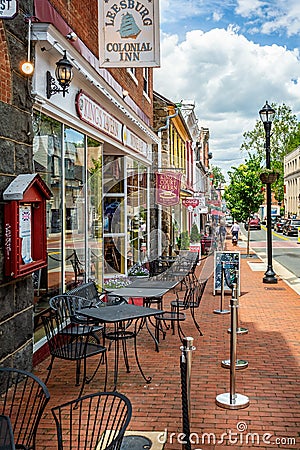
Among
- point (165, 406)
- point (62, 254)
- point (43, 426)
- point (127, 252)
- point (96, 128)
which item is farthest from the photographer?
point (127, 252)

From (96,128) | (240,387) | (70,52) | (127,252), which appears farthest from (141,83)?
(240,387)

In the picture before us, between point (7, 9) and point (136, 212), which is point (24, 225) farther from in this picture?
point (136, 212)

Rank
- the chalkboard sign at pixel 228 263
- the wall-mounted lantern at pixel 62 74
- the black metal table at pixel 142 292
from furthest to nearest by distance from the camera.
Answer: the chalkboard sign at pixel 228 263, the black metal table at pixel 142 292, the wall-mounted lantern at pixel 62 74

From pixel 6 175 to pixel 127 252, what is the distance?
27.2ft

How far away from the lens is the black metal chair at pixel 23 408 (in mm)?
3545

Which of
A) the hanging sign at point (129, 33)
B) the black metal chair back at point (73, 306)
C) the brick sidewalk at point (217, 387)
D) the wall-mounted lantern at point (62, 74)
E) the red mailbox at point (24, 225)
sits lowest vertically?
the brick sidewalk at point (217, 387)

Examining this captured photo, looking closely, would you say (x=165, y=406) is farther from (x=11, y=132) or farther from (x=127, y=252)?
(x=127, y=252)

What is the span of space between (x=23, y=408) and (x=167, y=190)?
12386mm

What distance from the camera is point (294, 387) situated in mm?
6148

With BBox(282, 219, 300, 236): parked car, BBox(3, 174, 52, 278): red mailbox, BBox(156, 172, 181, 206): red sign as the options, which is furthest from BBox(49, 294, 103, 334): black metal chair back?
BBox(282, 219, 300, 236): parked car

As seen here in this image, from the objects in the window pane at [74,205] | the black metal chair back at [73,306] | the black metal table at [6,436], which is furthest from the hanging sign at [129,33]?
the black metal table at [6,436]

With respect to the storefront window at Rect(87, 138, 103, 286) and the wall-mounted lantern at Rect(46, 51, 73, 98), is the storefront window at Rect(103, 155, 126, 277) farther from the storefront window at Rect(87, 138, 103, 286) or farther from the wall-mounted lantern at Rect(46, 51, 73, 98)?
the wall-mounted lantern at Rect(46, 51, 73, 98)

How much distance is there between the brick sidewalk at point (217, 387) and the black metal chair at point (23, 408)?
0.63ft

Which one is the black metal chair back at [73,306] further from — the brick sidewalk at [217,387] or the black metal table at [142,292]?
the black metal table at [142,292]
